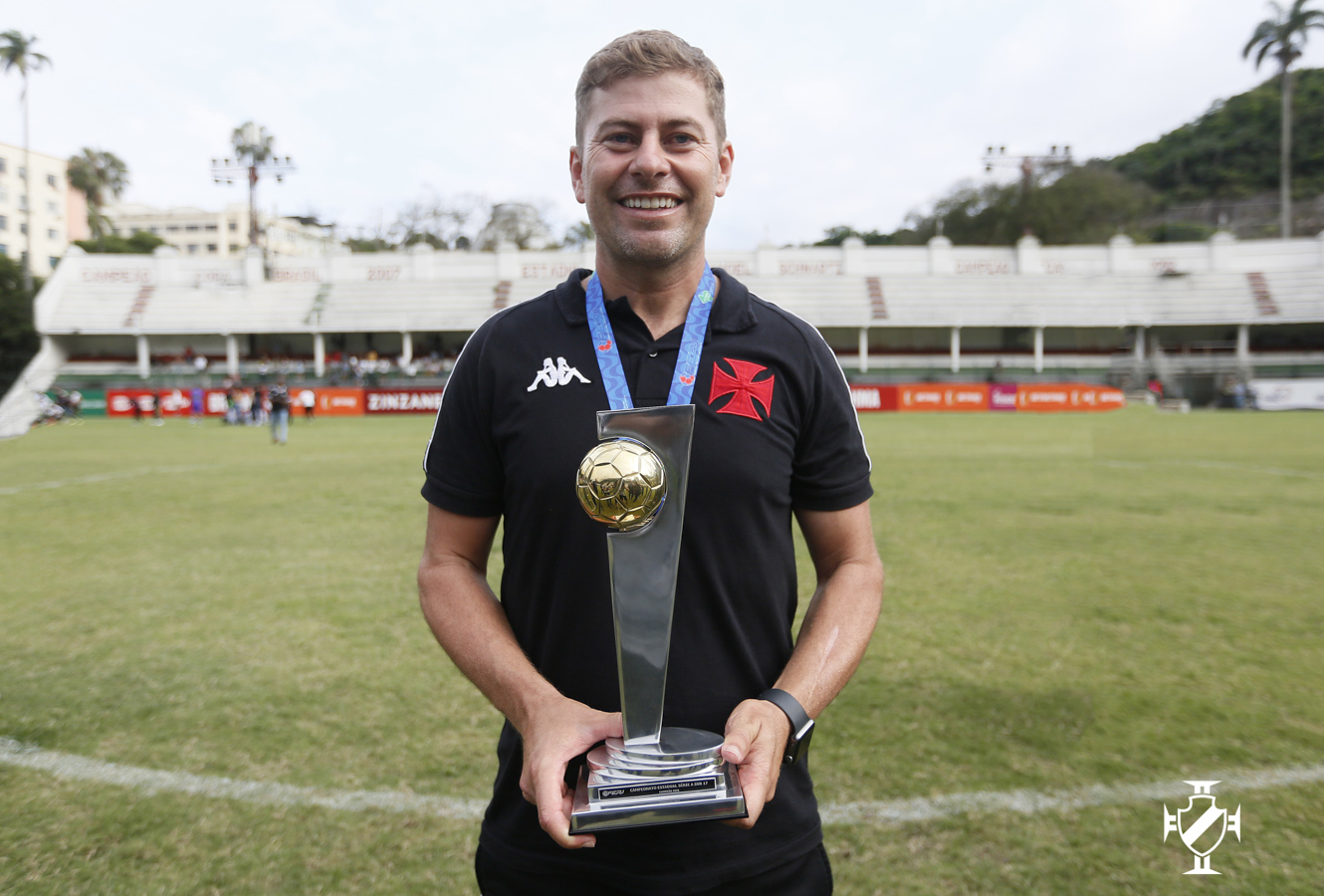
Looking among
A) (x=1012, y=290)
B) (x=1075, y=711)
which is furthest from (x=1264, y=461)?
(x=1012, y=290)

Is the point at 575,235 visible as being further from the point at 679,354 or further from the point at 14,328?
the point at 679,354

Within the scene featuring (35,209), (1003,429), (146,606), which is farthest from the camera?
(35,209)

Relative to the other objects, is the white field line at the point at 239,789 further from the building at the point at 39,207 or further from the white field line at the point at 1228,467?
the building at the point at 39,207

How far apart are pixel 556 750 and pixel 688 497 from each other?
21.0 inches

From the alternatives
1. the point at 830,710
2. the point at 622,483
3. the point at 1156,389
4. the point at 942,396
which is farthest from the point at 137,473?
the point at 1156,389

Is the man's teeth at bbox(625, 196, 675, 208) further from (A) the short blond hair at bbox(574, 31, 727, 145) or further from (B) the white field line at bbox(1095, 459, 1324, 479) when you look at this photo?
(B) the white field line at bbox(1095, 459, 1324, 479)

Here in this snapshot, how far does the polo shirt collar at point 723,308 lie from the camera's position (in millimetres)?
1776

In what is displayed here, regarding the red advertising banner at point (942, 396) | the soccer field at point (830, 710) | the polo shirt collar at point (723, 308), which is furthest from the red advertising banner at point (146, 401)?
the polo shirt collar at point (723, 308)

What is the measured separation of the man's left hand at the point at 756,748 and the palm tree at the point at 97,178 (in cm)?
7881

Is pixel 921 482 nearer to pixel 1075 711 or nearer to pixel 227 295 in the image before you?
pixel 1075 711

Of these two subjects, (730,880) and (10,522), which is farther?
(10,522)

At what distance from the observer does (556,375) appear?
1.73 metres

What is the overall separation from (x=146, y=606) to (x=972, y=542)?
23.7 feet

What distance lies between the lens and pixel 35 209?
75125 millimetres
